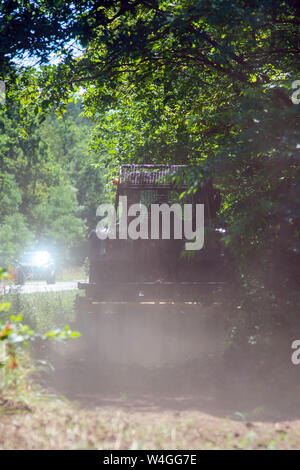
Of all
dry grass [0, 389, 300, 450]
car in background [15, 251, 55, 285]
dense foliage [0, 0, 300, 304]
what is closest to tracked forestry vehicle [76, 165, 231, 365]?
dense foliage [0, 0, 300, 304]

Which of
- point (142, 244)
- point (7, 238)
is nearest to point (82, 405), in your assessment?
point (142, 244)

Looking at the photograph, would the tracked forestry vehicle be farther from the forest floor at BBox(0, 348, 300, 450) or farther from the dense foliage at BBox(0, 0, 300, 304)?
the forest floor at BBox(0, 348, 300, 450)

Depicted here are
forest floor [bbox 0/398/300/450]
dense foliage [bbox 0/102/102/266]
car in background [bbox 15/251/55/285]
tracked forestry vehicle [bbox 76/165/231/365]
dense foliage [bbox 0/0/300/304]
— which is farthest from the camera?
dense foliage [bbox 0/102/102/266]

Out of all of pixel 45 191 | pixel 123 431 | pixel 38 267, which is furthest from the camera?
pixel 45 191

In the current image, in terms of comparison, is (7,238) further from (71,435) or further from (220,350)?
(71,435)

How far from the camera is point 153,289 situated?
10086 millimetres

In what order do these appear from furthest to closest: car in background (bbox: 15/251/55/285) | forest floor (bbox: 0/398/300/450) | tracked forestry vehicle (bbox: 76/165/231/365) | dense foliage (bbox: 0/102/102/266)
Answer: dense foliage (bbox: 0/102/102/266) → car in background (bbox: 15/251/55/285) → tracked forestry vehicle (bbox: 76/165/231/365) → forest floor (bbox: 0/398/300/450)

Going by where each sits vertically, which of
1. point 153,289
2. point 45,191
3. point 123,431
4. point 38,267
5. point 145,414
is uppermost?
point 45,191

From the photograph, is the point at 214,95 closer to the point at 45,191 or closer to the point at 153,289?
the point at 153,289

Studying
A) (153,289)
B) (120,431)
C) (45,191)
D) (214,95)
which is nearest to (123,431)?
(120,431)

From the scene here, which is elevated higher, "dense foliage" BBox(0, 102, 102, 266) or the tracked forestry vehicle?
"dense foliage" BBox(0, 102, 102, 266)

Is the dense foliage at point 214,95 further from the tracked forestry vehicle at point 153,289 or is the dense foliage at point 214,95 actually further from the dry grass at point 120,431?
the dry grass at point 120,431

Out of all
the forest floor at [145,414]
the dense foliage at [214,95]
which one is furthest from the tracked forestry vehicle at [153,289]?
the forest floor at [145,414]

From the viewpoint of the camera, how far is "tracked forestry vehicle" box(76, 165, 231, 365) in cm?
954
